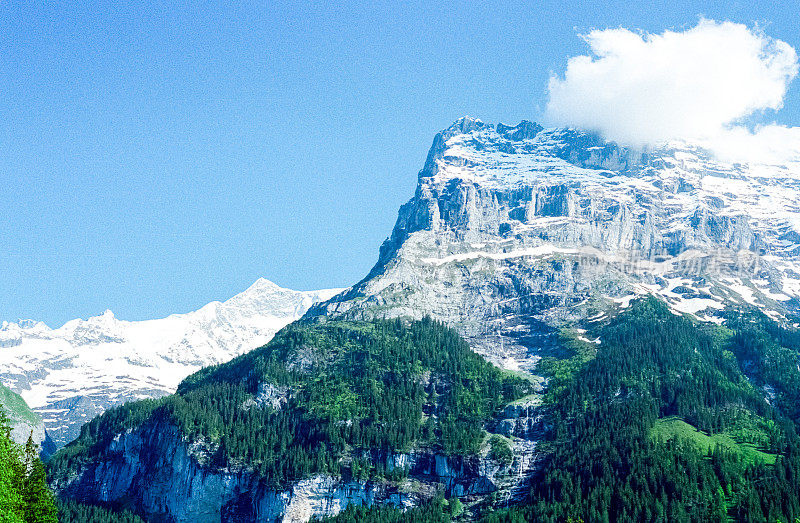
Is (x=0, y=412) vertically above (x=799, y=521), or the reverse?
(x=0, y=412)

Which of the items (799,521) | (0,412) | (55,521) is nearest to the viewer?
(0,412)

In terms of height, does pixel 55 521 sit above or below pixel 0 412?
below

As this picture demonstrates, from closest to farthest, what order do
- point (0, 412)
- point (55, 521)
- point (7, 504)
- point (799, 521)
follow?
point (7, 504) < point (0, 412) < point (55, 521) < point (799, 521)

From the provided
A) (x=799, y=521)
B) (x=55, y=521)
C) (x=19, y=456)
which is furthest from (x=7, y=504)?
(x=799, y=521)

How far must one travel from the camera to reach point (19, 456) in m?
87.9

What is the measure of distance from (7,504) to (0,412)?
11409 millimetres

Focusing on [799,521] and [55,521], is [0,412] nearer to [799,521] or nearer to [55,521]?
[55,521]

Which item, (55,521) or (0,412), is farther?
(55,521)

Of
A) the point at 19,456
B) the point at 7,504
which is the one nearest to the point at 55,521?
the point at 19,456

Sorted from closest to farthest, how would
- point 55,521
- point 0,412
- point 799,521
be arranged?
point 0,412, point 55,521, point 799,521

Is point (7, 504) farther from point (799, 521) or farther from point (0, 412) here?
point (799, 521)

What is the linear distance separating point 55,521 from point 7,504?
1613 cm

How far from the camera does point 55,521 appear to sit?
93375mm

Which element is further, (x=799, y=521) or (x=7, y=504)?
(x=799, y=521)
